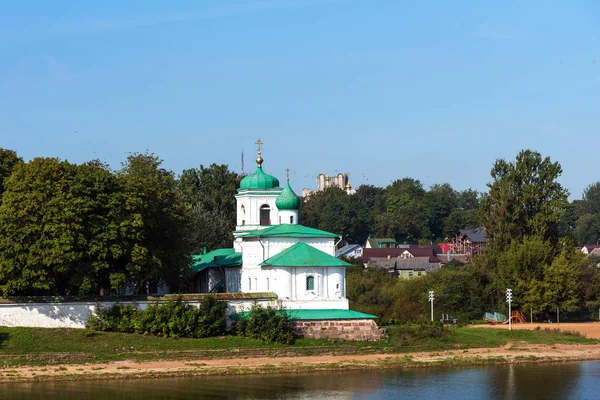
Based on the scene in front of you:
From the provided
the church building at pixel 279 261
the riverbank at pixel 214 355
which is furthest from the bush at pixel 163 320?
the church building at pixel 279 261

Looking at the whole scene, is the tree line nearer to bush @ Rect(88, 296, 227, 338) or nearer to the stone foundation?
bush @ Rect(88, 296, 227, 338)

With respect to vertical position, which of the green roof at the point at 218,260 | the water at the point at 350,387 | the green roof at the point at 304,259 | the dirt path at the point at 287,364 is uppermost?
the green roof at the point at 218,260

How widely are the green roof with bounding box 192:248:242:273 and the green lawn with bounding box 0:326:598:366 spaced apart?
512 inches

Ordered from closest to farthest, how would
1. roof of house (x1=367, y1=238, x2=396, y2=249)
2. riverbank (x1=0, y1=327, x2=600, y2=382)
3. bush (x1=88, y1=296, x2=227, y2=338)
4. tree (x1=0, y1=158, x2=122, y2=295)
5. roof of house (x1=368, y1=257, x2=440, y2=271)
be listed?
riverbank (x1=0, y1=327, x2=600, y2=382), tree (x1=0, y1=158, x2=122, y2=295), bush (x1=88, y1=296, x2=227, y2=338), roof of house (x1=368, y1=257, x2=440, y2=271), roof of house (x1=367, y1=238, x2=396, y2=249)

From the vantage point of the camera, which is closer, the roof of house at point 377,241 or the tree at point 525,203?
the tree at point 525,203

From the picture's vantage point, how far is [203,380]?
44.1 m

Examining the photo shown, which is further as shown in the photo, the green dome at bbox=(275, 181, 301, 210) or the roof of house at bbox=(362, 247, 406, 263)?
the roof of house at bbox=(362, 247, 406, 263)

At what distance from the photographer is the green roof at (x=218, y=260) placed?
63.2 metres

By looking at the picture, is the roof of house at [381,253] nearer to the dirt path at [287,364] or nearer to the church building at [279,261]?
the church building at [279,261]

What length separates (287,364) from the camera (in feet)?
155

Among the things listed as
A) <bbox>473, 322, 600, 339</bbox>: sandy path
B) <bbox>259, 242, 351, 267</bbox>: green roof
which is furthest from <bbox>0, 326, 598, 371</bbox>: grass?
<bbox>473, 322, 600, 339</bbox>: sandy path

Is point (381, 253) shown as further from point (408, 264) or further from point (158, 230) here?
point (158, 230)

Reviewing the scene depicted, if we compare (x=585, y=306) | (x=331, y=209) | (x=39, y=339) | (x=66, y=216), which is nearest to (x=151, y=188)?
(x=66, y=216)

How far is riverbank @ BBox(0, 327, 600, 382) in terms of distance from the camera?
45.2m
